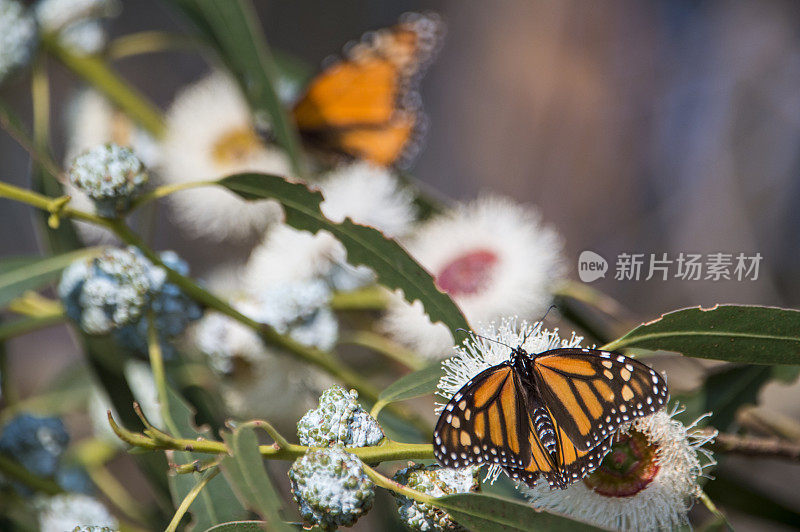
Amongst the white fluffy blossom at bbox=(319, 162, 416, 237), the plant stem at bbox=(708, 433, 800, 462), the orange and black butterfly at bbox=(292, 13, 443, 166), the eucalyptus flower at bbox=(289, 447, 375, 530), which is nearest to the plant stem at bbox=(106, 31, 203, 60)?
the orange and black butterfly at bbox=(292, 13, 443, 166)

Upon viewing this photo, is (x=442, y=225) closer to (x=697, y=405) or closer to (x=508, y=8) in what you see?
(x=697, y=405)

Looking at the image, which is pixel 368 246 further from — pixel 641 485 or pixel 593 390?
pixel 641 485

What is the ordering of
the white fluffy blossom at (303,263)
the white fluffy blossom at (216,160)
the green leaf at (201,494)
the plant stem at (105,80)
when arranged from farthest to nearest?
the white fluffy blossom at (216,160) < the plant stem at (105,80) < the white fluffy blossom at (303,263) < the green leaf at (201,494)

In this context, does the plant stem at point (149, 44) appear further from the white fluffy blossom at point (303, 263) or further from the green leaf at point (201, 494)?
the green leaf at point (201, 494)

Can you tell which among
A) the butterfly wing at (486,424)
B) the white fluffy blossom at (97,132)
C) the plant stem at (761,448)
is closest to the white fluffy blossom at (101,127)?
Result: the white fluffy blossom at (97,132)

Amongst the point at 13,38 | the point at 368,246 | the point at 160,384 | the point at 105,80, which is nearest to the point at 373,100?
the point at 105,80

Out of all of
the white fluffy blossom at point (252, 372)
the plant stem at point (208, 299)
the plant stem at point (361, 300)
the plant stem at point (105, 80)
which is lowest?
the plant stem at point (208, 299)
